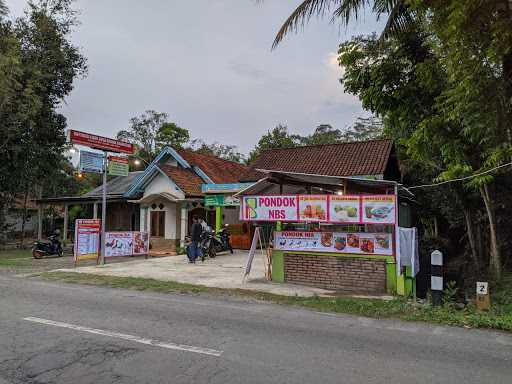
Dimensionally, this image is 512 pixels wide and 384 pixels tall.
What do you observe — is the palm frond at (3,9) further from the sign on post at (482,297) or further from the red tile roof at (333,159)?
the sign on post at (482,297)

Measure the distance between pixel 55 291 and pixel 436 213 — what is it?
1845 centimetres

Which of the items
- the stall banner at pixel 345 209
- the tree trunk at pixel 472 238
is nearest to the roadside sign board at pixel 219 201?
the stall banner at pixel 345 209

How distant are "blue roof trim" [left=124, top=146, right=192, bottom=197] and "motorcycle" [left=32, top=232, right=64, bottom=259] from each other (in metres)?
5.01

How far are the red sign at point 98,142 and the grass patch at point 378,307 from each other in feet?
19.6

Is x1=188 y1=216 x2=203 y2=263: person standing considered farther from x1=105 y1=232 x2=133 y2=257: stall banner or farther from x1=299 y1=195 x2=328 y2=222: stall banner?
x1=299 y1=195 x2=328 y2=222: stall banner

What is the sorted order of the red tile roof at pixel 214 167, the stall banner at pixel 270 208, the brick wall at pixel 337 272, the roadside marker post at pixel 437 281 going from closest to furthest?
the roadside marker post at pixel 437 281 < the brick wall at pixel 337 272 < the stall banner at pixel 270 208 < the red tile roof at pixel 214 167

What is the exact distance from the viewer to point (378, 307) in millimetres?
7500

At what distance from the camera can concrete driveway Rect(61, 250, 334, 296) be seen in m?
9.69

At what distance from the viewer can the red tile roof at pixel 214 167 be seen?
23.4 m

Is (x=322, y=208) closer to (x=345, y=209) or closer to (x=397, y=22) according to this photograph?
(x=345, y=209)

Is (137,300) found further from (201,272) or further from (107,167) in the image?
(107,167)

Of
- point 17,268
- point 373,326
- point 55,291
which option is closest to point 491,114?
point 373,326

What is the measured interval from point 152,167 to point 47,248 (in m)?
6.80

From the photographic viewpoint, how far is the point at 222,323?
250 inches
